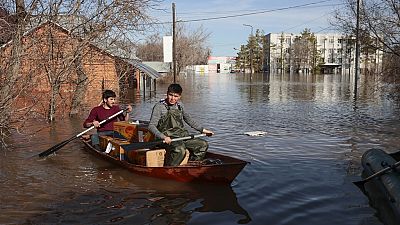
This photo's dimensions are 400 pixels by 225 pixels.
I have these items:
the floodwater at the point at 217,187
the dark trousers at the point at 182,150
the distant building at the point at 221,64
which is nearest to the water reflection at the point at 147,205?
the floodwater at the point at 217,187

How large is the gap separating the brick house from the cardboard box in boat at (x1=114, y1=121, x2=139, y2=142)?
2594 millimetres

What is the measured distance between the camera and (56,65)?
1560cm

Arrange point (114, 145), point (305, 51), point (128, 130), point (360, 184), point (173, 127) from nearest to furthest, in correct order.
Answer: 1. point (360, 184)
2. point (173, 127)
3. point (114, 145)
4. point (128, 130)
5. point (305, 51)

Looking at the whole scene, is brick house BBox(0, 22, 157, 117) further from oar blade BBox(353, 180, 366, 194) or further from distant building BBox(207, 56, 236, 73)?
distant building BBox(207, 56, 236, 73)

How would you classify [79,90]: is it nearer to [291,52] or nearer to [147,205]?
[147,205]

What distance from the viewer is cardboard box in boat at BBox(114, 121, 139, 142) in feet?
30.9

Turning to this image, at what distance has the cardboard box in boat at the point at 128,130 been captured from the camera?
941 cm

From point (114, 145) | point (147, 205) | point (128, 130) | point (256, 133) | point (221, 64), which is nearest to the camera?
point (147, 205)

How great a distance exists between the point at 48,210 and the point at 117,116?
4173mm

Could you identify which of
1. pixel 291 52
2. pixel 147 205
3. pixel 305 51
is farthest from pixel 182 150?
pixel 291 52

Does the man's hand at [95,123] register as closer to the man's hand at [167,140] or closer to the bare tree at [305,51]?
the man's hand at [167,140]

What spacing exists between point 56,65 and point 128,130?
720cm

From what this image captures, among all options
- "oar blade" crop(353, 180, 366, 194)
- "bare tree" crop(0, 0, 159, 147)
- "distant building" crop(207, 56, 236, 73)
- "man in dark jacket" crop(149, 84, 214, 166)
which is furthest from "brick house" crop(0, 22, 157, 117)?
"distant building" crop(207, 56, 236, 73)

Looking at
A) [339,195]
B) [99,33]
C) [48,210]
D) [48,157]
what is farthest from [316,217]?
[99,33]
